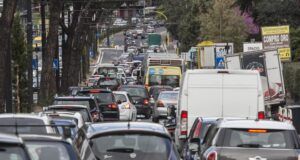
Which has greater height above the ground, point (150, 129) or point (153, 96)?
point (150, 129)

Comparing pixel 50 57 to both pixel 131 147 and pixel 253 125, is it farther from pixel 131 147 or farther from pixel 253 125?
pixel 131 147

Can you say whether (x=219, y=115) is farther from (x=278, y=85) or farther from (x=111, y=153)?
(x=278, y=85)

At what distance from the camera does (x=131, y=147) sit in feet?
46.1

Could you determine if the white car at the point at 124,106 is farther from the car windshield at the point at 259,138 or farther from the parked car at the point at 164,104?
the car windshield at the point at 259,138

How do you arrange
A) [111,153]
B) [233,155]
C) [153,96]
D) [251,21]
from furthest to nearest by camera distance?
[251,21] < [153,96] < [233,155] < [111,153]

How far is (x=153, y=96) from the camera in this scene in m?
49.6

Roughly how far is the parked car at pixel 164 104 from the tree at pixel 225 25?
39717 millimetres

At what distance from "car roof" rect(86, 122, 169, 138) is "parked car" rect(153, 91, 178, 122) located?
24.2m

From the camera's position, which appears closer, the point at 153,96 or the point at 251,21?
the point at 153,96

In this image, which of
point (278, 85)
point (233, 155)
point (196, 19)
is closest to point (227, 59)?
point (278, 85)

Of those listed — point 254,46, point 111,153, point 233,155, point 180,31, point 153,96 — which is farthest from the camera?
point 180,31

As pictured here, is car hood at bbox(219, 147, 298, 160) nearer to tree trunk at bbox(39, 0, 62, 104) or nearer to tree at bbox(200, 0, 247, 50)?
tree trunk at bbox(39, 0, 62, 104)

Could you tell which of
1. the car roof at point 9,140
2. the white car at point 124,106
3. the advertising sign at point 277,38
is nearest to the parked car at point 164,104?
the white car at point 124,106

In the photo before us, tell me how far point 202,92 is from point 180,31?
86674 mm
